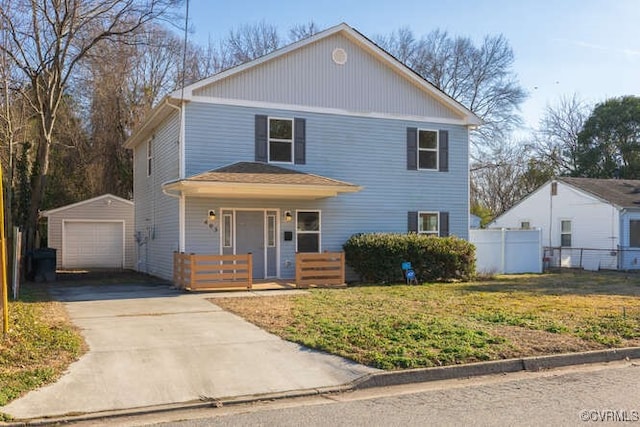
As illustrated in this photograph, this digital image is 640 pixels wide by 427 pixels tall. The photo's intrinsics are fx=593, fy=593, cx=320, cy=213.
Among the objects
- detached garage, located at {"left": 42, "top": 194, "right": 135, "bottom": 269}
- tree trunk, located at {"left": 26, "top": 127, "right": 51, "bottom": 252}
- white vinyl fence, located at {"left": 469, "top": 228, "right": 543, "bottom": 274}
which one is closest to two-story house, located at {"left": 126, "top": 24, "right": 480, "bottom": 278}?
white vinyl fence, located at {"left": 469, "top": 228, "right": 543, "bottom": 274}

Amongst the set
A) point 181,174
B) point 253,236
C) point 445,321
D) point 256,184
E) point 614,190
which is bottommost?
point 445,321

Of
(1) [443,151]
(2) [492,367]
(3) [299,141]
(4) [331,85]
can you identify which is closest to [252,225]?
(3) [299,141]

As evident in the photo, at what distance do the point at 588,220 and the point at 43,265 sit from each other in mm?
22082

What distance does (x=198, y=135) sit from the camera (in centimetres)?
1636

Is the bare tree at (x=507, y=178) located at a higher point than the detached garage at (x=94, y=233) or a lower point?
higher

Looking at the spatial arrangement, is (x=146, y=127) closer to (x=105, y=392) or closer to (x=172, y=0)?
(x=172, y=0)

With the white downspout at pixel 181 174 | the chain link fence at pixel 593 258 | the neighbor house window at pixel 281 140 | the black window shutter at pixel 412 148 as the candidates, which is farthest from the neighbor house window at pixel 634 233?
the white downspout at pixel 181 174

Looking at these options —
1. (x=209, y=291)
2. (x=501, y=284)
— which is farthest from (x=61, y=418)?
(x=501, y=284)

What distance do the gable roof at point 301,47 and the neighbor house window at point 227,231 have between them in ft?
11.2

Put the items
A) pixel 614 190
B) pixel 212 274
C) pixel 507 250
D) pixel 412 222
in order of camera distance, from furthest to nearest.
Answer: pixel 614 190 < pixel 507 250 < pixel 412 222 < pixel 212 274

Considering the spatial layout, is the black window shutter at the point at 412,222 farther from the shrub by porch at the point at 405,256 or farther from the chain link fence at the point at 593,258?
the chain link fence at the point at 593,258

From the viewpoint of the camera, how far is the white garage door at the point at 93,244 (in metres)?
24.1

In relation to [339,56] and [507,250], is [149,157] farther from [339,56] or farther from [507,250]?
[507,250]
